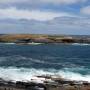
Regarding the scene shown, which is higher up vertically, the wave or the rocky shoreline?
the wave

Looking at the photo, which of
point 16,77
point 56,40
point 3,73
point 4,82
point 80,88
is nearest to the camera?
point 80,88

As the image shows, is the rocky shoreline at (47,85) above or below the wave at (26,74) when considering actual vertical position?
below

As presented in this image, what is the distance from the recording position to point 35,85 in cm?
3903

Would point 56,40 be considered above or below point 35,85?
above

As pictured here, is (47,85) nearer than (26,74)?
Yes

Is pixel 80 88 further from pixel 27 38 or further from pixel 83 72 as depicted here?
pixel 27 38

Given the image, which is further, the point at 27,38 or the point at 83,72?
the point at 27,38

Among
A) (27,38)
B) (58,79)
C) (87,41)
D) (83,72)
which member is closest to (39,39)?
(27,38)

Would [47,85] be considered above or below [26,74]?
below

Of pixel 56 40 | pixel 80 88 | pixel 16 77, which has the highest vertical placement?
pixel 56 40

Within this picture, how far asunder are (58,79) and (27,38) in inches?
4834

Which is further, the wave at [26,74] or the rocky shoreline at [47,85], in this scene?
the wave at [26,74]

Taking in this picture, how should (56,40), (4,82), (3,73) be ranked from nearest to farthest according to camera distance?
(4,82) < (3,73) < (56,40)

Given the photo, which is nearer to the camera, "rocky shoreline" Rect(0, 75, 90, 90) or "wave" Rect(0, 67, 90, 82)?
"rocky shoreline" Rect(0, 75, 90, 90)
